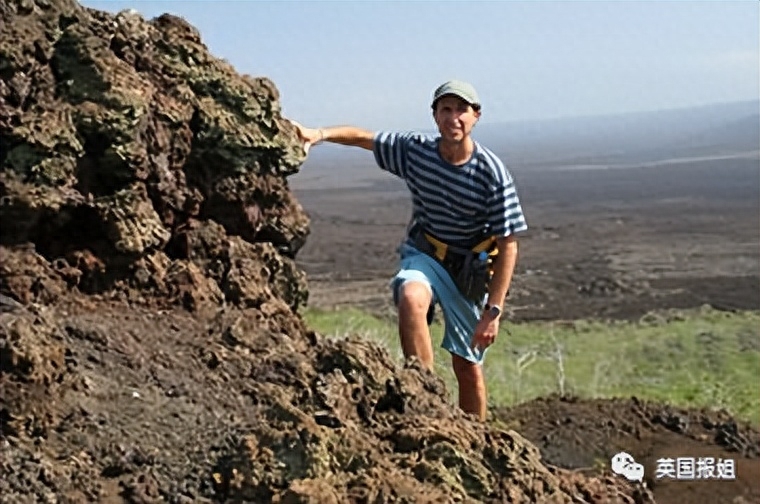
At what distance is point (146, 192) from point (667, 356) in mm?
12589

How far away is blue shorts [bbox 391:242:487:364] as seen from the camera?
477 centimetres

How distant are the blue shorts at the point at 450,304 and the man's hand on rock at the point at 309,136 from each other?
2.19 feet

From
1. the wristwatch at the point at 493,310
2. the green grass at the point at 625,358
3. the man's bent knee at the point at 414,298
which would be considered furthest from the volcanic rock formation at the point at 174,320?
the green grass at the point at 625,358

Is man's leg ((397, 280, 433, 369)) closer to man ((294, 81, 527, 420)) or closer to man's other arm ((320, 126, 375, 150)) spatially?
man ((294, 81, 527, 420))

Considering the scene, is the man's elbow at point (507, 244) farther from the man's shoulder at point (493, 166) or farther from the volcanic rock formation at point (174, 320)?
the volcanic rock formation at point (174, 320)

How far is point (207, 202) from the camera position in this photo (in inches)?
158

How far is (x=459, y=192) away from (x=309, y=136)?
0.69 m

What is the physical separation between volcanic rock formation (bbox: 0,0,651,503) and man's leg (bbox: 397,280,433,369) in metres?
0.43

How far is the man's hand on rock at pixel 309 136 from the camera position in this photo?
4484 mm

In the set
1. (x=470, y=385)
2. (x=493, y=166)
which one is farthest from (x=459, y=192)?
(x=470, y=385)

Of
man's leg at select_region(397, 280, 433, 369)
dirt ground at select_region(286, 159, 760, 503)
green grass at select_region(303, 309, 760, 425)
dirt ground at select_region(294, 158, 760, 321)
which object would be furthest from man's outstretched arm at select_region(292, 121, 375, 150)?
dirt ground at select_region(294, 158, 760, 321)

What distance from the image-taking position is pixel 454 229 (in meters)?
4.78

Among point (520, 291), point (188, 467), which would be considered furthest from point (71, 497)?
point (520, 291)

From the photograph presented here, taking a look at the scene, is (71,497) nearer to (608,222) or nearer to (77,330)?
(77,330)
